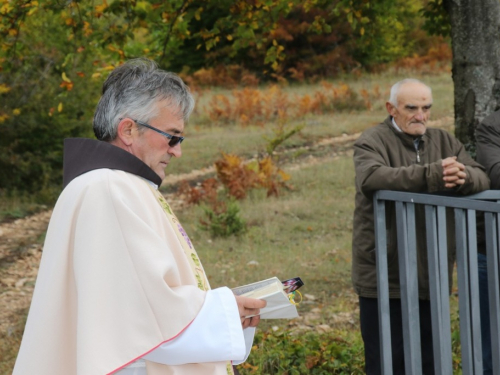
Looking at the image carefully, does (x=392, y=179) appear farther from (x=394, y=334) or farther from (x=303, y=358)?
(x=303, y=358)

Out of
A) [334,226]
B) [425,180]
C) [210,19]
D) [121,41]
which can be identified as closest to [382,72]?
[210,19]

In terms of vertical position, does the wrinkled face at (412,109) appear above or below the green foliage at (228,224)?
above

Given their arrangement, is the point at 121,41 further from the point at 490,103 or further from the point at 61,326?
the point at 61,326

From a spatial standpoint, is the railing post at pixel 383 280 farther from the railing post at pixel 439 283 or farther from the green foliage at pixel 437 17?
the green foliage at pixel 437 17

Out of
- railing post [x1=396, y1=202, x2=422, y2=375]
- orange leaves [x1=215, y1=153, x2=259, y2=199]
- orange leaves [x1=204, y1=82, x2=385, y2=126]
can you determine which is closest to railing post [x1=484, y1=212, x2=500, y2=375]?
railing post [x1=396, y1=202, x2=422, y2=375]

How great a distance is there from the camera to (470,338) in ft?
10.8

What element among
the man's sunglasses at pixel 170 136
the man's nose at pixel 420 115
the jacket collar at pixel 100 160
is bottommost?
the jacket collar at pixel 100 160

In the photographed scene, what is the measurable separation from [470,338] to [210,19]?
20394 mm

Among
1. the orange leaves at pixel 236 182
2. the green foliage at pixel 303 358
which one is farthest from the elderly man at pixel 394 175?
the orange leaves at pixel 236 182

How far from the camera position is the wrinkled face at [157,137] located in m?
2.64

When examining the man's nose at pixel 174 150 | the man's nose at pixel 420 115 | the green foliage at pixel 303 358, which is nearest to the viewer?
the man's nose at pixel 174 150

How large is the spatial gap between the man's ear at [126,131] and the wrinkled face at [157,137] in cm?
1

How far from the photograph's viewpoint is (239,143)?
15781mm

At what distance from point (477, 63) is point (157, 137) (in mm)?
→ 3271
